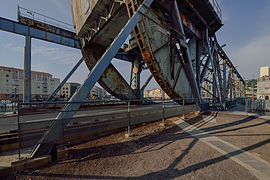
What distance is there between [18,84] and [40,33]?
81623mm

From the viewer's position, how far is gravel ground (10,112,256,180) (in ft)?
7.80

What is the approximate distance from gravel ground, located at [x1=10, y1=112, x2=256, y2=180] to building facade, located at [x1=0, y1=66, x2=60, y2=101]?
65.9m

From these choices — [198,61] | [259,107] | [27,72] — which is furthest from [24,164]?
[259,107]

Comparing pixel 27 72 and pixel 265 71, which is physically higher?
pixel 265 71

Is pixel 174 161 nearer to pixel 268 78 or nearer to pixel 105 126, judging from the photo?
pixel 105 126

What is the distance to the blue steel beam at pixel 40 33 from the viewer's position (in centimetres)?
914


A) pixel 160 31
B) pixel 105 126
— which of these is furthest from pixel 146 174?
pixel 160 31

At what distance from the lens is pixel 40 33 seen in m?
10.5

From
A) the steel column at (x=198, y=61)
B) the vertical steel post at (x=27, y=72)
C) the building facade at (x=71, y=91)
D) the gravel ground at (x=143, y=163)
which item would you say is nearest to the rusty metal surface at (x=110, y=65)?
the building facade at (x=71, y=91)

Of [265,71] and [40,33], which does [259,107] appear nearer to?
[40,33]

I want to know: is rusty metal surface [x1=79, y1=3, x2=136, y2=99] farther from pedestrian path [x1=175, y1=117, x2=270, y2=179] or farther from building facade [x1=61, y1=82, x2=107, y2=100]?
pedestrian path [x1=175, y1=117, x2=270, y2=179]

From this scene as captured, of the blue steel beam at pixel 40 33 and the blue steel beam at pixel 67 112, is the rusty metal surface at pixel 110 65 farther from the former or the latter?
the blue steel beam at pixel 67 112

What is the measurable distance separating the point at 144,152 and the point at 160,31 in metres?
7.93

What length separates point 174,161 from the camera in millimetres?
2859
